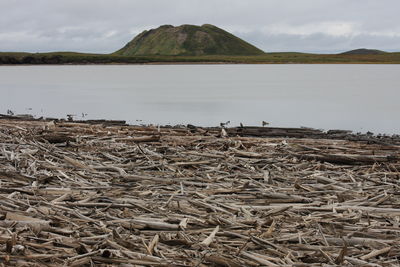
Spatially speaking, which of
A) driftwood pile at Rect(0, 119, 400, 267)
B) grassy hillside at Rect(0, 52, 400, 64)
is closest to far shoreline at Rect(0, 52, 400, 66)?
grassy hillside at Rect(0, 52, 400, 64)

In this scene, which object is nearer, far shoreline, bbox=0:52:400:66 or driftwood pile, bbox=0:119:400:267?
driftwood pile, bbox=0:119:400:267

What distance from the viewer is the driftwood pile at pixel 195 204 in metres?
6.39

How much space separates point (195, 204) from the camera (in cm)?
814

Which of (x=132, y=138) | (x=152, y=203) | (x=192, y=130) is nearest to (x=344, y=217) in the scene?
(x=152, y=203)

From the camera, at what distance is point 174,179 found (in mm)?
9742

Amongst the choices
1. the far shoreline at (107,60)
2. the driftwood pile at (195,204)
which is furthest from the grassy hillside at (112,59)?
the driftwood pile at (195,204)

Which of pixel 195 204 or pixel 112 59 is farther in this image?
pixel 112 59

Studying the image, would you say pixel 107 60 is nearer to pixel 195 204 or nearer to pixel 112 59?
pixel 112 59

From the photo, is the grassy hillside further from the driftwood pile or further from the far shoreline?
the driftwood pile

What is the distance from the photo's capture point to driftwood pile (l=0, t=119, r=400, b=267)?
6.39 metres

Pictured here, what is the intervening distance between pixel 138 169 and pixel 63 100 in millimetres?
35457

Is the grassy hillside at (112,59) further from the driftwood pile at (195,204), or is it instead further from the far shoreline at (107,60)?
the driftwood pile at (195,204)

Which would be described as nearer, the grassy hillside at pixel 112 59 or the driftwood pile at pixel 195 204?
the driftwood pile at pixel 195 204

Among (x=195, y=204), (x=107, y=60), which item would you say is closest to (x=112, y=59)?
(x=107, y=60)
